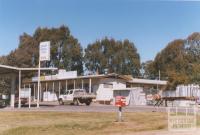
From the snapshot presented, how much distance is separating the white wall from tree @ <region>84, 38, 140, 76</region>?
87.9 feet

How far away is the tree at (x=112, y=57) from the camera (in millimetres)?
80681

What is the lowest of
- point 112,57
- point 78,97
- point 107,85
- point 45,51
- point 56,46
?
point 78,97

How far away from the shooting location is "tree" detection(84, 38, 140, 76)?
80.7 m

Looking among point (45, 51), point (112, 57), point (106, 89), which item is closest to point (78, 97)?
point (45, 51)

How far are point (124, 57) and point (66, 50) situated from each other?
11.9 meters

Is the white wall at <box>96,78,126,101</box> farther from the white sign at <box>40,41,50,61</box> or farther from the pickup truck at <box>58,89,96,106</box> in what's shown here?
the white sign at <box>40,41,50,61</box>

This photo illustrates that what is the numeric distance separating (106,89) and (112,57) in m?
31.2

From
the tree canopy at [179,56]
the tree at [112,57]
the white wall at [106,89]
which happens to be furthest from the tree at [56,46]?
the white wall at [106,89]

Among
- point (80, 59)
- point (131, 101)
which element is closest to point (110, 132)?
point (131, 101)

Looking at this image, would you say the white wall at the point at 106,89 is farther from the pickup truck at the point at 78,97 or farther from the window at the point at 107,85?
the pickup truck at the point at 78,97

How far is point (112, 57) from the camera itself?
82312 millimetres

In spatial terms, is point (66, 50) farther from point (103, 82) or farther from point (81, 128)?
point (81, 128)

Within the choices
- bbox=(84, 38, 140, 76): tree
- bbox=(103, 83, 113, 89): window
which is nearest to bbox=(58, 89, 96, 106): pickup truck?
bbox=(103, 83, 113, 89): window

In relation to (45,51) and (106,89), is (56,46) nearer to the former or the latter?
(106,89)
